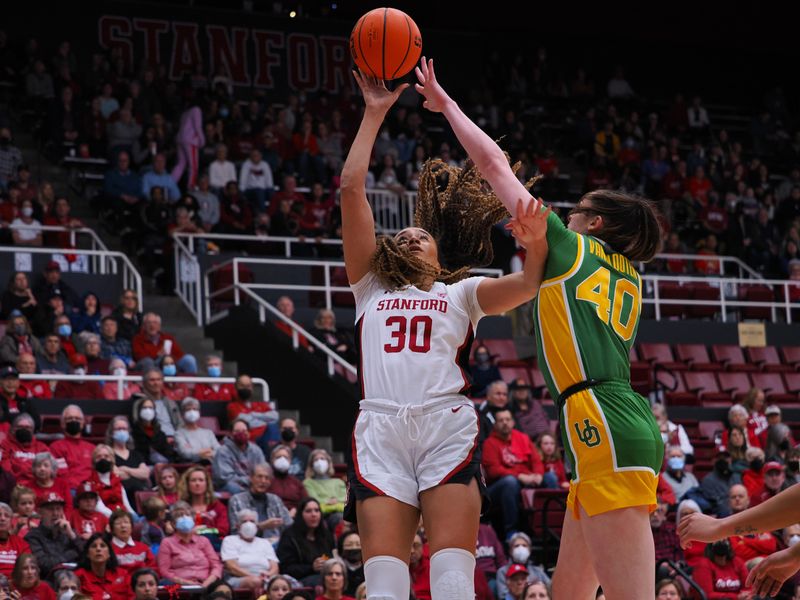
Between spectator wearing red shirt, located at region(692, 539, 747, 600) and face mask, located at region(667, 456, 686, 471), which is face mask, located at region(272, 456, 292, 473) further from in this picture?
face mask, located at region(667, 456, 686, 471)

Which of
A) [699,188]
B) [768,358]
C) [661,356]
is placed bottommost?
[768,358]

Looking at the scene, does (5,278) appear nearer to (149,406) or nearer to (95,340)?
(95,340)

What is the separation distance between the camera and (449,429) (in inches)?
211

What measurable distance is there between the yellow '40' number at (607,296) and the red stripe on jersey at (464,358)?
2.00 feet

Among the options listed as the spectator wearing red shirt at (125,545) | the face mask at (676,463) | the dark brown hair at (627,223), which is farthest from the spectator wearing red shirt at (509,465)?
the dark brown hair at (627,223)

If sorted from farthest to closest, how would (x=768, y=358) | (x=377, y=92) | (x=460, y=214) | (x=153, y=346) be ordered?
(x=768, y=358) → (x=153, y=346) → (x=460, y=214) → (x=377, y=92)

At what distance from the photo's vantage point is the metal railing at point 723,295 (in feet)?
63.8

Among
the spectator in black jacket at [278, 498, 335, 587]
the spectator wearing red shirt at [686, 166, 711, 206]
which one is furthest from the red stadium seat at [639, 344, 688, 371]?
the spectator in black jacket at [278, 498, 335, 587]

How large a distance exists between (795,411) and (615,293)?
12822 millimetres

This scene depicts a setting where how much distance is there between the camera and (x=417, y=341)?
5.47 m

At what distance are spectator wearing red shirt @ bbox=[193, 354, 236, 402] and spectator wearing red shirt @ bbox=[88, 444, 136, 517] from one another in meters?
2.69

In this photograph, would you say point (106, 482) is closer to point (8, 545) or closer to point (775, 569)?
point (8, 545)

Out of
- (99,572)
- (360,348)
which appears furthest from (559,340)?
(99,572)

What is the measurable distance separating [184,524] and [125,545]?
52 centimetres
